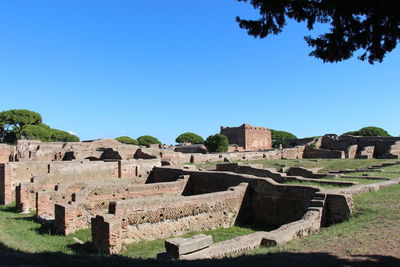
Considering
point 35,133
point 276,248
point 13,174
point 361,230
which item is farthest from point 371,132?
point 276,248

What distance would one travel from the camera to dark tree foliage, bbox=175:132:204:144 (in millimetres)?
79812

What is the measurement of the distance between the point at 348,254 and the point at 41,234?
9865 mm

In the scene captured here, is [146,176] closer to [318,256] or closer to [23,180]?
[23,180]

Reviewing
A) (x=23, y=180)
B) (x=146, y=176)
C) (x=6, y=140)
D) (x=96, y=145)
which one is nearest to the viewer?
(x=23, y=180)

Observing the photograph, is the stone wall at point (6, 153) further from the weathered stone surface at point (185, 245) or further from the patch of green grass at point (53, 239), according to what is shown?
the weathered stone surface at point (185, 245)

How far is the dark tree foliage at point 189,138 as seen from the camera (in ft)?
262

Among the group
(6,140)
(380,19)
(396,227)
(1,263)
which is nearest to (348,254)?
(396,227)

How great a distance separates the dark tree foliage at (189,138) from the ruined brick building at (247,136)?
24.0 meters

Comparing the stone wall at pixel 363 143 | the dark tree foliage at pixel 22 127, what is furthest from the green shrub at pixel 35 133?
the stone wall at pixel 363 143

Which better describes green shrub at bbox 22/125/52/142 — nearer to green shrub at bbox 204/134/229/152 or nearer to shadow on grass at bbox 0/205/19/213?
green shrub at bbox 204/134/229/152

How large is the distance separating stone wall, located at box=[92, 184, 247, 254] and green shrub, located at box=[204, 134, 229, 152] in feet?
105

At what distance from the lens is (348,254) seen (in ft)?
22.0

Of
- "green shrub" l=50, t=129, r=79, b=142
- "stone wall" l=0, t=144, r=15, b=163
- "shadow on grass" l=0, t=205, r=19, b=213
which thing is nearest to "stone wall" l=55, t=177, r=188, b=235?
"shadow on grass" l=0, t=205, r=19, b=213

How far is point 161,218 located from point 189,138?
69.0 meters
